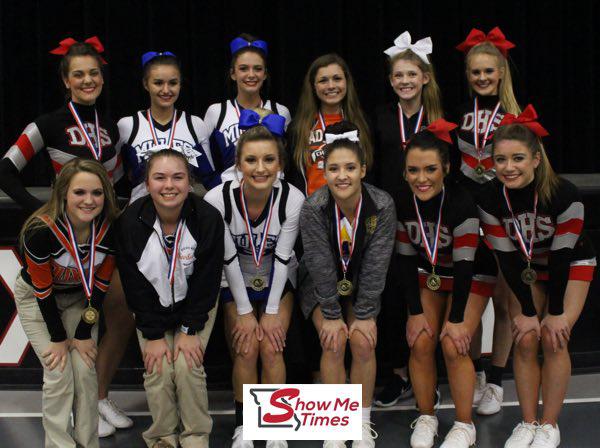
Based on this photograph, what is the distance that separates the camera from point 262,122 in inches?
148

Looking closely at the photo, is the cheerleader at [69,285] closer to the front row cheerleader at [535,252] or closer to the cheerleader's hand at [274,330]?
the cheerleader's hand at [274,330]

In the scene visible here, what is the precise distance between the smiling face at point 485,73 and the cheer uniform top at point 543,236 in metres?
0.63

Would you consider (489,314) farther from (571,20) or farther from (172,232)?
(571,20)

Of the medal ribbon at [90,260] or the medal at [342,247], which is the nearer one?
the medal ribbon at [90,260]

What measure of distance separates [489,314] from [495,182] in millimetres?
944

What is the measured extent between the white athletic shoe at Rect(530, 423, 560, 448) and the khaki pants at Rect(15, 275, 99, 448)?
169cm

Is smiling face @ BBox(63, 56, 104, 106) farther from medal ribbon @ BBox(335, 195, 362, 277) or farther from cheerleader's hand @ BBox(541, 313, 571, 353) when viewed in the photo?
cheerleader's hand @ BBox(541, 313, 571, 353)

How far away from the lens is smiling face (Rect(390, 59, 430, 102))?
156 inches

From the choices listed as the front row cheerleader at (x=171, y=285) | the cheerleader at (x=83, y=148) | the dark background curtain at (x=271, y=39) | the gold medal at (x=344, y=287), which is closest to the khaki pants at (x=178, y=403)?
the front row cheerleader at (x=171, y=285)

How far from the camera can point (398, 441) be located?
3646mm

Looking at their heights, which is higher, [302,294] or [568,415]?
[302,294]

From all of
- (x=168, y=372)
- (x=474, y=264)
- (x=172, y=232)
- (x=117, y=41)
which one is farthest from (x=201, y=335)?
(x=117, y=41)

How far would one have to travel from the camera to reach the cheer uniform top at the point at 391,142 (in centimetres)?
399

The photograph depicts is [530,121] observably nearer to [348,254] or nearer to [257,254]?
[348,254]
